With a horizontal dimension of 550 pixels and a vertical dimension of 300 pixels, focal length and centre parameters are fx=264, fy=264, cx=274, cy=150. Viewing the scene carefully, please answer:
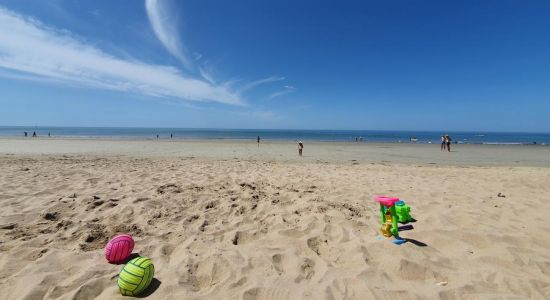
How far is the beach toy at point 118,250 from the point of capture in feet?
11.7

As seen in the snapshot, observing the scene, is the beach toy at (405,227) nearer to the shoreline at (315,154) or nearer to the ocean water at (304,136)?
the shoreline at (315,154)

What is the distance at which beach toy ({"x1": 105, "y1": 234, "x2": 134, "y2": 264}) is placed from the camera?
3.57 meters

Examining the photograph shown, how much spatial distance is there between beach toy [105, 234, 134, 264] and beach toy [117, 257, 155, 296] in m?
0.71

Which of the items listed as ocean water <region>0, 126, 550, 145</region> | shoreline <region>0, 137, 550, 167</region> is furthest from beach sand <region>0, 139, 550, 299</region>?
ocean water <region>0, 126, 550, 145</region>

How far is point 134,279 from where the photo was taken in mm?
2914

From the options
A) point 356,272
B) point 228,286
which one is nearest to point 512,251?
point 356,272

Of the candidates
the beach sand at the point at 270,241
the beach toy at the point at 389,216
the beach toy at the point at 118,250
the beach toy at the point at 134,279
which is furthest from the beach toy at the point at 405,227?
the beach toy at the point at 118,250

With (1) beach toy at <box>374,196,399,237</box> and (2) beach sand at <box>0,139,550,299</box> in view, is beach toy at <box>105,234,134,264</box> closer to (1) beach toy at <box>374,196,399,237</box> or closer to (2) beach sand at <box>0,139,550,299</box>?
(2) beach sand at <box>0,139,550,299</box>

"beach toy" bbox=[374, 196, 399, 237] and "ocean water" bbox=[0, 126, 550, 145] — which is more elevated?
"beach toy" bbox=[374, 196, 399, 237]

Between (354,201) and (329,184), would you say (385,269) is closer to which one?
(354,201)

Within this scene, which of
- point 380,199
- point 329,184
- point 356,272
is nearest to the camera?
point 356,272

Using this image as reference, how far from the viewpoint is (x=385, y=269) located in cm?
354

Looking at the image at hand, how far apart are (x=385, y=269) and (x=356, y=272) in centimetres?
42

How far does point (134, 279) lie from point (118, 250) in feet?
2.98
